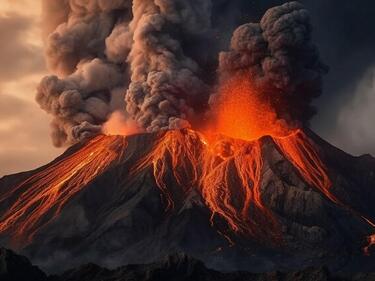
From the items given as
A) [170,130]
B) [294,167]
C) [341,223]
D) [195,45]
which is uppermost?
[195,45]

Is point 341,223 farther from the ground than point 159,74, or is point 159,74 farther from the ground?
point 159,74

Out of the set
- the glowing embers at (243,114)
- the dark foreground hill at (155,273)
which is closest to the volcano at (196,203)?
the glowing embers at (243,114)

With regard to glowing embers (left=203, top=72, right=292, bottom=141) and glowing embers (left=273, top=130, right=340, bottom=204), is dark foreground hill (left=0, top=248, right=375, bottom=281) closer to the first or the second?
glowing embers (left=273, top=130, right=340, bottom=204)

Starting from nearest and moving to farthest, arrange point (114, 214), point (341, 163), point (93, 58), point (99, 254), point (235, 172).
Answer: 1. point (99, 254)
2. point (114, 214)
3. point (235, 172)
4. point (341, 163)
5. point (93, 58)

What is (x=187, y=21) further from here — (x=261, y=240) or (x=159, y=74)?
(x=261, y=240)

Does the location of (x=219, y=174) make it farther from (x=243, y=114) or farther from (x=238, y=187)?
(x=243, y=114)

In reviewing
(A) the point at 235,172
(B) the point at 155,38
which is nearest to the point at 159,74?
(B) the point at 155,38
